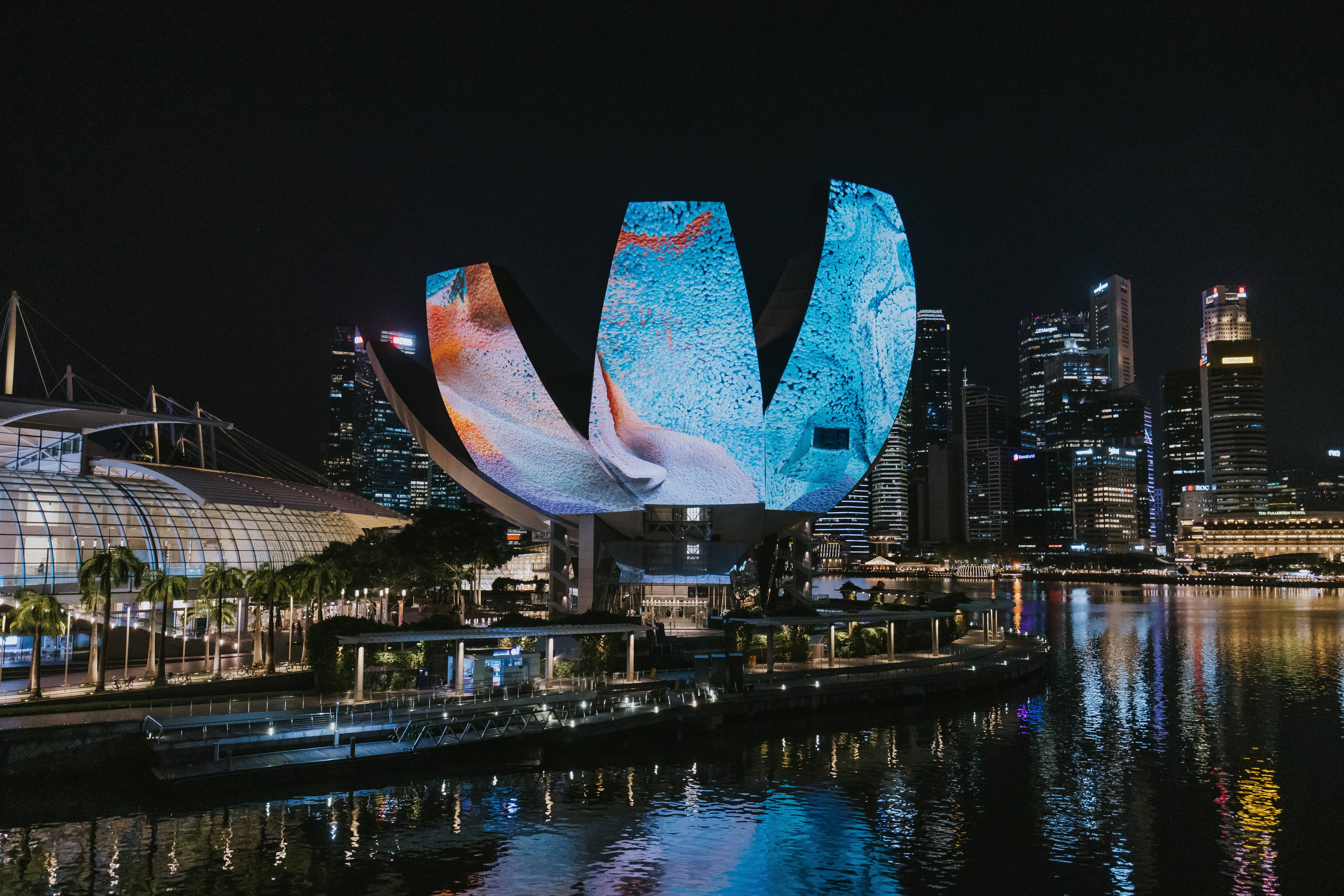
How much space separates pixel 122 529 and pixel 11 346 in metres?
9.44

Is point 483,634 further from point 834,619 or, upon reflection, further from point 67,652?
point 834,619

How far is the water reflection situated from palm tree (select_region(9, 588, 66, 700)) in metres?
6.38

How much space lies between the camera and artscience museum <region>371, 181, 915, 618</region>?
35188 mm

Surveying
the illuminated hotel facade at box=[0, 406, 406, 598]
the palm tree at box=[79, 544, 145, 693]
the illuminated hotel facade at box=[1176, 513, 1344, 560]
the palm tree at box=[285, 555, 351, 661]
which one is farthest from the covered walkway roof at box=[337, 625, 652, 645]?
the illuminated hotel facade at box=[1176, 513, 1344, 560]

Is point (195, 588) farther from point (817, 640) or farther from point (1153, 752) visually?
point (1153, 752)

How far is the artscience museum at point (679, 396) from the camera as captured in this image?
35188 millimetres

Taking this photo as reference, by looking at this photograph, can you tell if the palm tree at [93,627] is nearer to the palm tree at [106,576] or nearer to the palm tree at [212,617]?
the palm tree at [106,576]

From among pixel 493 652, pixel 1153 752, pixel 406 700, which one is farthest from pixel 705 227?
pixel 1153 752

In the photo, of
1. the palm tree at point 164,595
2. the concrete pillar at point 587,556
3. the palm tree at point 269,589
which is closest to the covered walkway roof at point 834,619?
the concrete pillar at point 587,556

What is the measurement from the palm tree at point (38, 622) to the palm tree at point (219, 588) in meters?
4.04

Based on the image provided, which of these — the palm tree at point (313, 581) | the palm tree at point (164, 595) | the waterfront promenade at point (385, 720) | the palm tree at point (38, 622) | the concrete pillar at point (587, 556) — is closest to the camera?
the waterfront promenade at point (385, 720)

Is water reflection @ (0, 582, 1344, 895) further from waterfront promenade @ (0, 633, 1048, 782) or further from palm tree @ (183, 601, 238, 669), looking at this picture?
palm tree @ (183, 601, 238, 669)

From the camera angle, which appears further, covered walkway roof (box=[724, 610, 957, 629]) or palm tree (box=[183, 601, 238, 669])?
covered walkway roof (box=[724, 610, 957, 629])

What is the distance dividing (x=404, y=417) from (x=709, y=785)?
26947 millimetres
